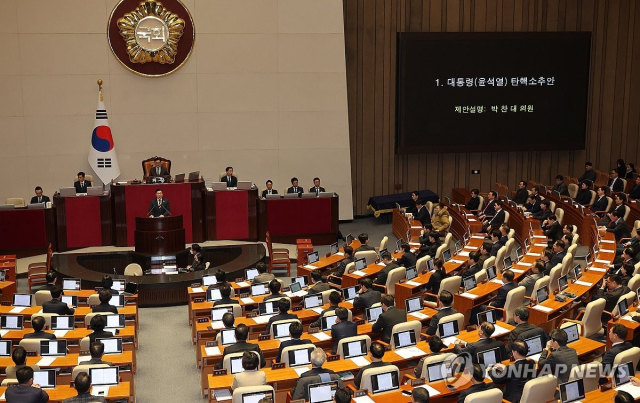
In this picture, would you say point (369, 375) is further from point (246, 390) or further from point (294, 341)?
point (294, 341)

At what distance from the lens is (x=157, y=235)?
49.1ft

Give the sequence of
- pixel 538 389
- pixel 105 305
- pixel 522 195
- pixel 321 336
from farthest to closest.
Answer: pixel 522 195 → pixel 105 305 → pixel 321 336 → pixel 538 389

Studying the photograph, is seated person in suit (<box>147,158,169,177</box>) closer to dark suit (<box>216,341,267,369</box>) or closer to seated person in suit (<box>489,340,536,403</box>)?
dark suit (<box>216,341,267,369</box>)

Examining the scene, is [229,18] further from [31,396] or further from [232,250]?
[31,396]

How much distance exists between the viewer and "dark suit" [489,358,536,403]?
771cm

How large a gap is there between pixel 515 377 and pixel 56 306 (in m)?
6.46

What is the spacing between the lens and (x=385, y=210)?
66.4 ft

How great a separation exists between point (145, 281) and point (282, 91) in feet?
24.4

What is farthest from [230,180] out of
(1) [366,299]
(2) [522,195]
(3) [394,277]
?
(1) [366,299]

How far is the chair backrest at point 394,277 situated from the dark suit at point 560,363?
441cm

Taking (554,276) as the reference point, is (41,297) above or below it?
below

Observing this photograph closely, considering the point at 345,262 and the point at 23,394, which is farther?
the point at 345,262

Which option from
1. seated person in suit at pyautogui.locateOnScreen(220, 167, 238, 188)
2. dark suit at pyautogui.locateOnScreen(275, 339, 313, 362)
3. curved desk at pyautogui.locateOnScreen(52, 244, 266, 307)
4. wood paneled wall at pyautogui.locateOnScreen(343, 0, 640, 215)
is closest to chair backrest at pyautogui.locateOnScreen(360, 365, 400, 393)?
dark suit at pyautogui.locateOnScreen(275, 339, 313, 362)

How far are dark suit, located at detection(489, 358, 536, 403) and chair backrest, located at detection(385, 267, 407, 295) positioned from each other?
451 cm
